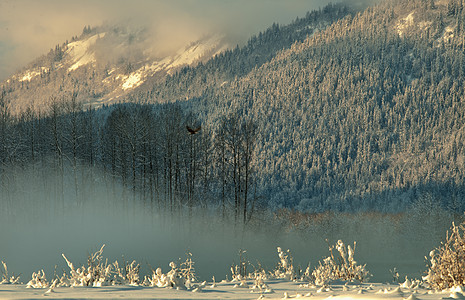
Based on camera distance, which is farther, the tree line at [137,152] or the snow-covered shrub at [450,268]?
the tree line at [137,152]

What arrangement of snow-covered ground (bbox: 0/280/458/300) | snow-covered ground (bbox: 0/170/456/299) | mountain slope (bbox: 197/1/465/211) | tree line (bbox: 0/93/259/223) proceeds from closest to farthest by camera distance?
1. snow-covered ground (bbox: 0/280/458/300)
2. snow-covered ground (bbox: 0/170/456/299)
3. tree line (bbox: 0/93/259/223)
4. mountain slope (bbox: 197/1/465/211)

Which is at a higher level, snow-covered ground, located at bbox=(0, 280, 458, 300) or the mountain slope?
the mountain slope

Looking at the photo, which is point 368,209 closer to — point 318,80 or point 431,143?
point 431,143

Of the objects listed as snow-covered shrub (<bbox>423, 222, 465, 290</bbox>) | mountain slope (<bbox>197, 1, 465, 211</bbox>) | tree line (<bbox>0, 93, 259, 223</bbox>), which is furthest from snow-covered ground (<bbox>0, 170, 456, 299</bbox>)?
mountain slope (<bbox>197, 1, 465, 211</bbox>)

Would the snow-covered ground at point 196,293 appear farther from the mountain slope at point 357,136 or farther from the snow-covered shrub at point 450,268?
the mountain slope at point 357,136

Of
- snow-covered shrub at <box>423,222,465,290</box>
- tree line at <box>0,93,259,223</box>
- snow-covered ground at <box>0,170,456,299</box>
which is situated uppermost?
tree line at <box>0,93,259,223</box>

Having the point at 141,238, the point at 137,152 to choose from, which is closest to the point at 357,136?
the point at 137,152

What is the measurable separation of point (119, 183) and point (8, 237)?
14613mm

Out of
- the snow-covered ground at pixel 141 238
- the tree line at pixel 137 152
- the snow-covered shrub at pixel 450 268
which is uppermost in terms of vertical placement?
the tree line at pixel 137 152

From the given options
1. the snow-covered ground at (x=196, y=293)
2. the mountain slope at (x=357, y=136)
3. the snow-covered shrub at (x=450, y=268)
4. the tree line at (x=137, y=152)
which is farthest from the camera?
the mountain slope at (x=357, y=136)

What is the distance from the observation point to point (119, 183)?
195 ft

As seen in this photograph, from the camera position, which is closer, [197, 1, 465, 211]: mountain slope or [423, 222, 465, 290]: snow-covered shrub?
[423, 222, 465, 290]: snow-covered shrub

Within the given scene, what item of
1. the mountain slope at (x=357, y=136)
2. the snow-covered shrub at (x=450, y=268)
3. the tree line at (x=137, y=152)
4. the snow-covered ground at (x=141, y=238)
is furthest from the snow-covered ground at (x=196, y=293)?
the mountain slope at (x=357, y=136)

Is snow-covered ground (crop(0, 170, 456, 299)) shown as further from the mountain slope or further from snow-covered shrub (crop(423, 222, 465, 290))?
the mountain slope
